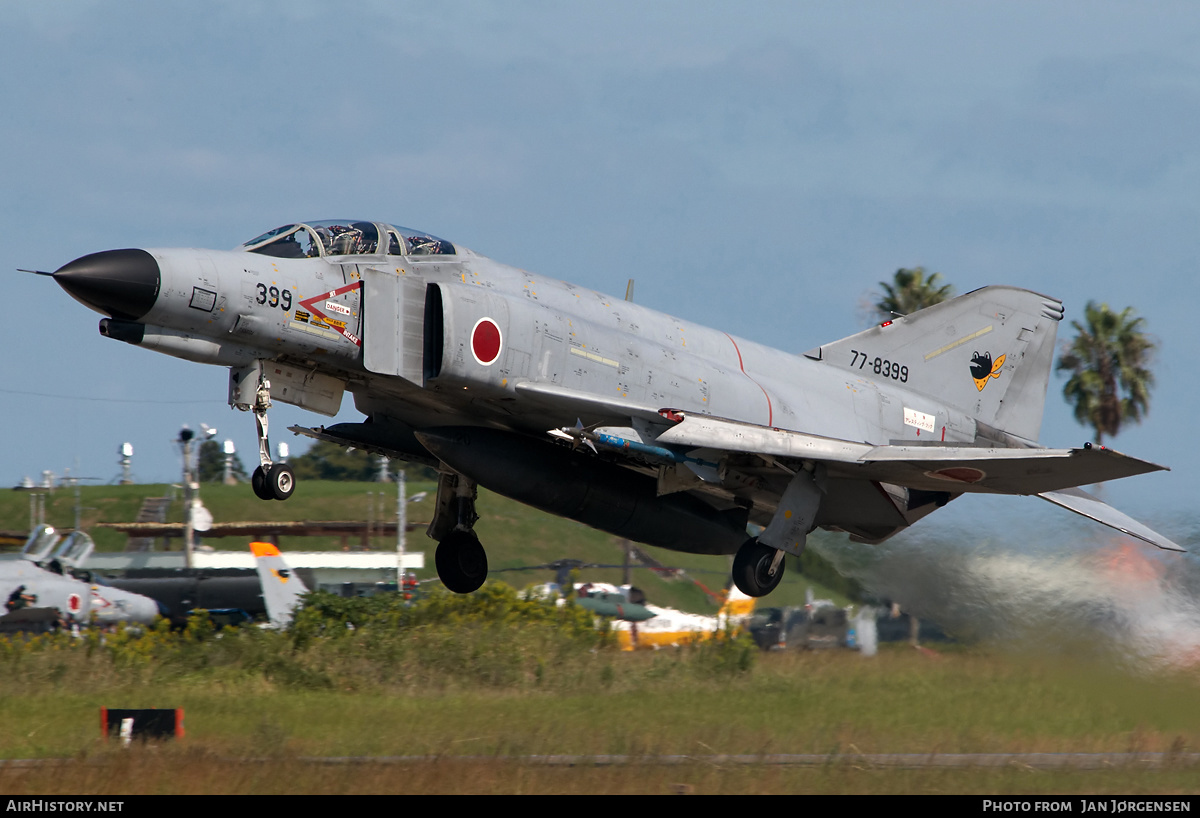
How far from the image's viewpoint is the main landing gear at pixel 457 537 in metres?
14.8

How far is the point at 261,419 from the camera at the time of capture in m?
11.2

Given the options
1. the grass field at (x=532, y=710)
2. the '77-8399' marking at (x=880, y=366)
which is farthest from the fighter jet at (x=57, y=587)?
the '77-8399' marking at (x=880, y=366)

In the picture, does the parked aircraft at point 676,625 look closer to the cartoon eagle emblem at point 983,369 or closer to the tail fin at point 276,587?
the tail fin at point 276,587

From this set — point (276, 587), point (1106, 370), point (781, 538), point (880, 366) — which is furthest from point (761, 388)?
point (1106, 370)

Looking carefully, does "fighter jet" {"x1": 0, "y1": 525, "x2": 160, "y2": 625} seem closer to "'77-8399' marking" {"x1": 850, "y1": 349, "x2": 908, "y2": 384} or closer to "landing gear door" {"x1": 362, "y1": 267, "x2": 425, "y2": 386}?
"landing gear door" {"x1": 362, "y1": 267, "x2": 425, "y2": 386}

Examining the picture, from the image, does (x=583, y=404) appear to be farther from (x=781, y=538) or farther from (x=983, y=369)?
(x=983, y=369)

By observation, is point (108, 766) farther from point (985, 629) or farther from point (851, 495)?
point (985, 629)

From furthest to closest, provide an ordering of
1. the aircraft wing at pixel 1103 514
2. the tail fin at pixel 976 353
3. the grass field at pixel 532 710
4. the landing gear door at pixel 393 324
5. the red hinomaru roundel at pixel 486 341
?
the tail fin at pixel 976 353 < the aircraft wing at pixel 1103 514 < the grass field at pixel 532 710 < the red hinomaru roundel at pixel 486 341 < the landing gear door at pixel 393 324

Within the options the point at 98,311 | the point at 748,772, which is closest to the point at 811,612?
the point at 748,772

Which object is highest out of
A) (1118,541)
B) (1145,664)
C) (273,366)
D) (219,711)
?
(273,366)

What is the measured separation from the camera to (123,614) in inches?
1014

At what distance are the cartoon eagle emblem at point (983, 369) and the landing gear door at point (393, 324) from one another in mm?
8384

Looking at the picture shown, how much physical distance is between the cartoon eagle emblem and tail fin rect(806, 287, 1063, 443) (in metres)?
0.01
